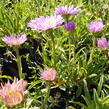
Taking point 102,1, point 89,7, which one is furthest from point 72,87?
point 102,1

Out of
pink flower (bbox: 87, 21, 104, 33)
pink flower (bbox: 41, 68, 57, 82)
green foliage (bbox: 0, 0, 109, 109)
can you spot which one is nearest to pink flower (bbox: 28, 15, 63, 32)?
green foliage (bbox: 0, 0, 109, 109)

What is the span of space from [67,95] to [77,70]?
0.14 metres

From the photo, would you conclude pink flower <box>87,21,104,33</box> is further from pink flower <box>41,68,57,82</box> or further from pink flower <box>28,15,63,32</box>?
pink flower <box>41,68,57,82</box>

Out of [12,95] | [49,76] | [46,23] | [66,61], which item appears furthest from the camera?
[66,61]

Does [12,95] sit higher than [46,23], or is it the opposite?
[46,23]

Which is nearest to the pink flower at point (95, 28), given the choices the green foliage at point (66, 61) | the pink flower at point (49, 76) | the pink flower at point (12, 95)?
the green foliage at point (66, 61)

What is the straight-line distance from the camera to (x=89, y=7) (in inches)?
85.8

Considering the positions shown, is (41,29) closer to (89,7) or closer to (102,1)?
(89,7)

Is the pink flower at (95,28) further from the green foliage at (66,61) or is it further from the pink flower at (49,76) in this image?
the pink flower at (49,76)

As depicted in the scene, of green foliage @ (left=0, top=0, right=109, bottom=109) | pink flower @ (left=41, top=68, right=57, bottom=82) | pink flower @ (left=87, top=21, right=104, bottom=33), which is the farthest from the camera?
pink flower @ (left=87, top=21, right=104, bottom=33)

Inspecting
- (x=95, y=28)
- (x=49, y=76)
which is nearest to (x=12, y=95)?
(x=49, y=76)

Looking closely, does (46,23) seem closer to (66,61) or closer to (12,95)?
(66,61)

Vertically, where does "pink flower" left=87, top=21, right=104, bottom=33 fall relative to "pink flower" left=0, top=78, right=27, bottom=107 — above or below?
above

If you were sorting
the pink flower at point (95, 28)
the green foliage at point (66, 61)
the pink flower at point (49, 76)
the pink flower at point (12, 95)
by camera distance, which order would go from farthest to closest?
the pink flower at point (95, 28)
the green foliage at point (66, 61)
the pink flower at point (49, 76)
the pink flower at point (12, 95)
